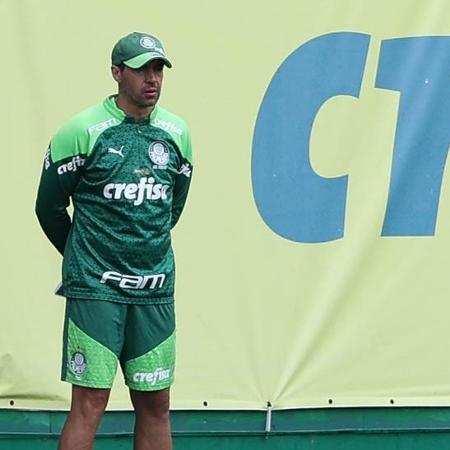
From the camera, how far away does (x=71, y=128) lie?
4.64 m

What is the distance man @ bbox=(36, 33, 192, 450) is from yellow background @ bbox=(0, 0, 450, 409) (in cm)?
88

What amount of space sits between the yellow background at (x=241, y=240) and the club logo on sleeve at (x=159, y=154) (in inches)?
37.4

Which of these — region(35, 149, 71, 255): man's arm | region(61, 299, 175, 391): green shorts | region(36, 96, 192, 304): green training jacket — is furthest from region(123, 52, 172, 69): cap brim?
region(61, 299, 175, 391): green shorts

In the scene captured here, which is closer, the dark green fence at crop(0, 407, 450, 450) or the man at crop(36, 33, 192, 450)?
the man at crop(36, 33, 192, 450)

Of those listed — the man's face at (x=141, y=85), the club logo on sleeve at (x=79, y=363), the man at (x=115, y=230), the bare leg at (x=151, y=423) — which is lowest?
the bare leg at (x=151, y=423)

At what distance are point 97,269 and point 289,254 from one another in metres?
1.36

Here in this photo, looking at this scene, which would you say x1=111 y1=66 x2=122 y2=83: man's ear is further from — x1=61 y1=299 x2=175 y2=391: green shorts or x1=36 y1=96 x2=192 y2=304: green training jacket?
x1=61 y1=299 x2=175 y2=391: green shorts

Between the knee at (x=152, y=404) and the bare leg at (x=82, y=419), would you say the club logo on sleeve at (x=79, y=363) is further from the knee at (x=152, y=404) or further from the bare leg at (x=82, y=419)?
the knee at (x=152, y=404)

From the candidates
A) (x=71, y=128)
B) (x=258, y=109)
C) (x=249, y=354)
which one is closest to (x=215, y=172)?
(x=258, y=109)

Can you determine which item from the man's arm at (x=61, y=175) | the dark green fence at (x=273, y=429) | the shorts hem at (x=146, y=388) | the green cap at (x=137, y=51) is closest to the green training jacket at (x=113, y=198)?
the man's arm at (x=61, y=175)

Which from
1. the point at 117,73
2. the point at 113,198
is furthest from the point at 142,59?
the point at 113,198

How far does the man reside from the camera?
4641 mm

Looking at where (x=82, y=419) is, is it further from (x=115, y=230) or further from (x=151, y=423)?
(x=115, y=230)

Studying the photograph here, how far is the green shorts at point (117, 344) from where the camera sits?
4648mm
